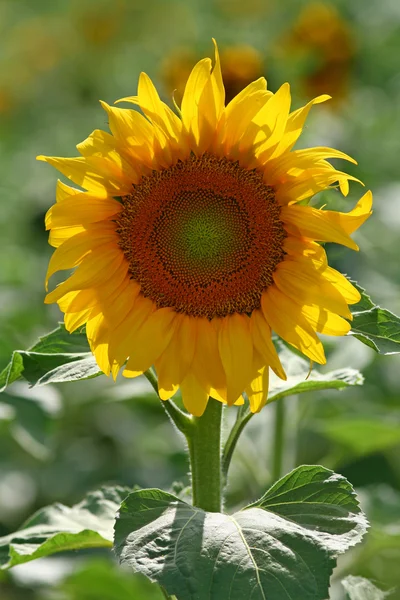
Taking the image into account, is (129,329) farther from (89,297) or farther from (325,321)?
(325,321)

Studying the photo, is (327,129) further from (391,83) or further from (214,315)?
(214,315)

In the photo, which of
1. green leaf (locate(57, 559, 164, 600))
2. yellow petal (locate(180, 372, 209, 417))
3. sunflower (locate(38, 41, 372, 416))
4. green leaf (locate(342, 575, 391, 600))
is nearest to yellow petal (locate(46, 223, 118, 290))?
sunflower (locate(38, 41, 372, 416))

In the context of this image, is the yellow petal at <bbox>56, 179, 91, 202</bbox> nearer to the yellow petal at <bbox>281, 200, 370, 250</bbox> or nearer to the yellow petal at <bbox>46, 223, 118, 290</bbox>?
the yellow petal at <bbox>46, 223, 118, 290</bbox>

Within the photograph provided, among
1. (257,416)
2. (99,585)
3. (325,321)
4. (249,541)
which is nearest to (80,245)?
(325,321)

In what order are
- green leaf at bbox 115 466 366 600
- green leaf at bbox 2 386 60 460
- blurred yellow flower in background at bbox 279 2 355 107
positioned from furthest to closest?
blurred yellow flower in background at bbox 279 2 355 107 < green leaf at bbox 2 386 60 460 < green leaf at bbox 115 466 366 600

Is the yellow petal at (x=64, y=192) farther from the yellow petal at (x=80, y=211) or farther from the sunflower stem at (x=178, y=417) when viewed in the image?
the sunflower stem at (x=178, y=417)

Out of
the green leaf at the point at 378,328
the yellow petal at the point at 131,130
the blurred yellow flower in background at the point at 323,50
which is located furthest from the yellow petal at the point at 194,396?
the blurred yellow flower in background at the point at 323,50

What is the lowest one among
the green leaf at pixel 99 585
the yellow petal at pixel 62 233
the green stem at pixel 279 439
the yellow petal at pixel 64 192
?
the green leaf at pixel 99 585
